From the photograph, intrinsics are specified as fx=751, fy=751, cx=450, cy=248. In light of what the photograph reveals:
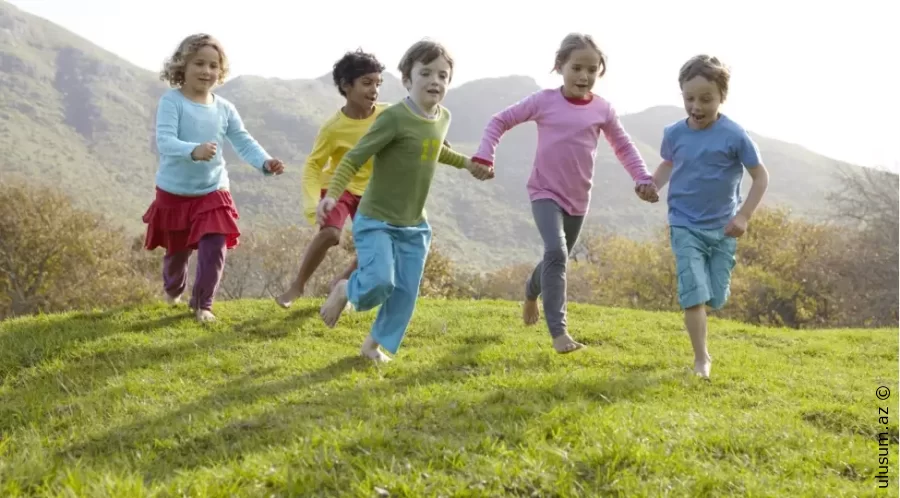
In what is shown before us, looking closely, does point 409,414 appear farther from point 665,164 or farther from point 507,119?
point 665,164

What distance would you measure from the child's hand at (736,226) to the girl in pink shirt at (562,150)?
0.63m

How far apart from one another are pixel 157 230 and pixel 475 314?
12.1 feet

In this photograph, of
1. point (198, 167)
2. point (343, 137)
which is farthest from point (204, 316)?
point (343, 137)

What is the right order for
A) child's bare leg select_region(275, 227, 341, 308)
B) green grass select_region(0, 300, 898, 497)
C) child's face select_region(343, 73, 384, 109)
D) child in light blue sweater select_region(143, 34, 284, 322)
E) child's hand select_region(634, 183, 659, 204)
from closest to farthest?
green grass select_region(0, 300, 898, 497) < child's hand select_region(634, 183, 659, 204) < child in light blue sweater select_region(143, 34, 284, 322) < child's face select_region(343, 73, 384, 109) < child's bare leg select_region(275, 227, 341, 308)

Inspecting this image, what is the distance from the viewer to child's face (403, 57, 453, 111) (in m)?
5.29

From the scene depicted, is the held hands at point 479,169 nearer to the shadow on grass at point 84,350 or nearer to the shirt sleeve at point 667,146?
the shirt sleeve at point 667,146

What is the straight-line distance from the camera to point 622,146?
661cm

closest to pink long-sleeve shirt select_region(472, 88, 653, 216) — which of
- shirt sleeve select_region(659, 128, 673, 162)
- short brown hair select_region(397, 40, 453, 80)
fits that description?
shirt sleeve select_region(659, 128, 673, 162)

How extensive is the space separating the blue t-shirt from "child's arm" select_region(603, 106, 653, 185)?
543 millimetres

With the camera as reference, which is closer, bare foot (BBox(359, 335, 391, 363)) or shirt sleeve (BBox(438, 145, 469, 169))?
shirt sleeve (BBox(438, 145, 469, 169))

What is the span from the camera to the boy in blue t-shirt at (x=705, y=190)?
568 cm

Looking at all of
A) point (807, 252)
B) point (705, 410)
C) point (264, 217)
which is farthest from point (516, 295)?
point (264, 217)

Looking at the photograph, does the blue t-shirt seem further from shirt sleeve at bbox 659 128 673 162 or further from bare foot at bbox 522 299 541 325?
bare foot at bbox 522 299 541 325

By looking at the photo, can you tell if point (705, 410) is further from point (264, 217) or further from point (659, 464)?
point (264, 217)
